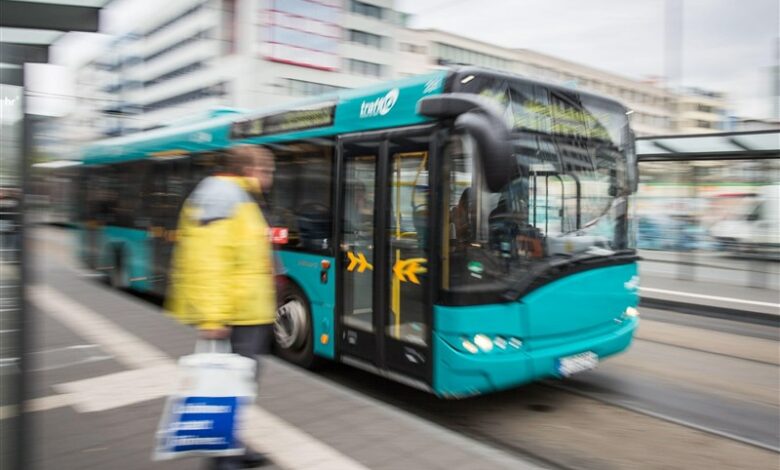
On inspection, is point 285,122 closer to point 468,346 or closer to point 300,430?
point 468,346

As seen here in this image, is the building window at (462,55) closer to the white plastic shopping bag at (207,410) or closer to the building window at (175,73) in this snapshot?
the building window at (175,73)

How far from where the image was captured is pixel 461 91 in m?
4.69

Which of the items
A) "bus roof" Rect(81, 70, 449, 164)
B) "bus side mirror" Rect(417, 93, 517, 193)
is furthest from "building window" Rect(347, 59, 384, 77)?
"bus side mirror" Rect(417, 93, 517, 193)

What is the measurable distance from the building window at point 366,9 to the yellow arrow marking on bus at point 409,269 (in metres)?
57.7

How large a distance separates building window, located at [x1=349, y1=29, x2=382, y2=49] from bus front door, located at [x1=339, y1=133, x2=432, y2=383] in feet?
186

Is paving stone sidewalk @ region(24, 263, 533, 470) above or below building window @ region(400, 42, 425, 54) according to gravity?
below

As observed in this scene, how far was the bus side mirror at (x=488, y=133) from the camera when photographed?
4.13m

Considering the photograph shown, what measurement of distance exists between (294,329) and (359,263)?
1.29 meters

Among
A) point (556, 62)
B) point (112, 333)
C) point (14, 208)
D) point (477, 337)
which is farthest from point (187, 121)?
point (556, 62)

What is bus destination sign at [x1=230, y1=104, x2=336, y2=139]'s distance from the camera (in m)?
6.09

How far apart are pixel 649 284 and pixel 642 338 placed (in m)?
5.85

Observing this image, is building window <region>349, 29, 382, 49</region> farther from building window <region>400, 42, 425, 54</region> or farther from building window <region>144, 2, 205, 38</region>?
building window <region>144, 2, 205, 38</region>

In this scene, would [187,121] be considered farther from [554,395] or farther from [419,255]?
[554,395]

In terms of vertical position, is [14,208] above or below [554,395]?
above
